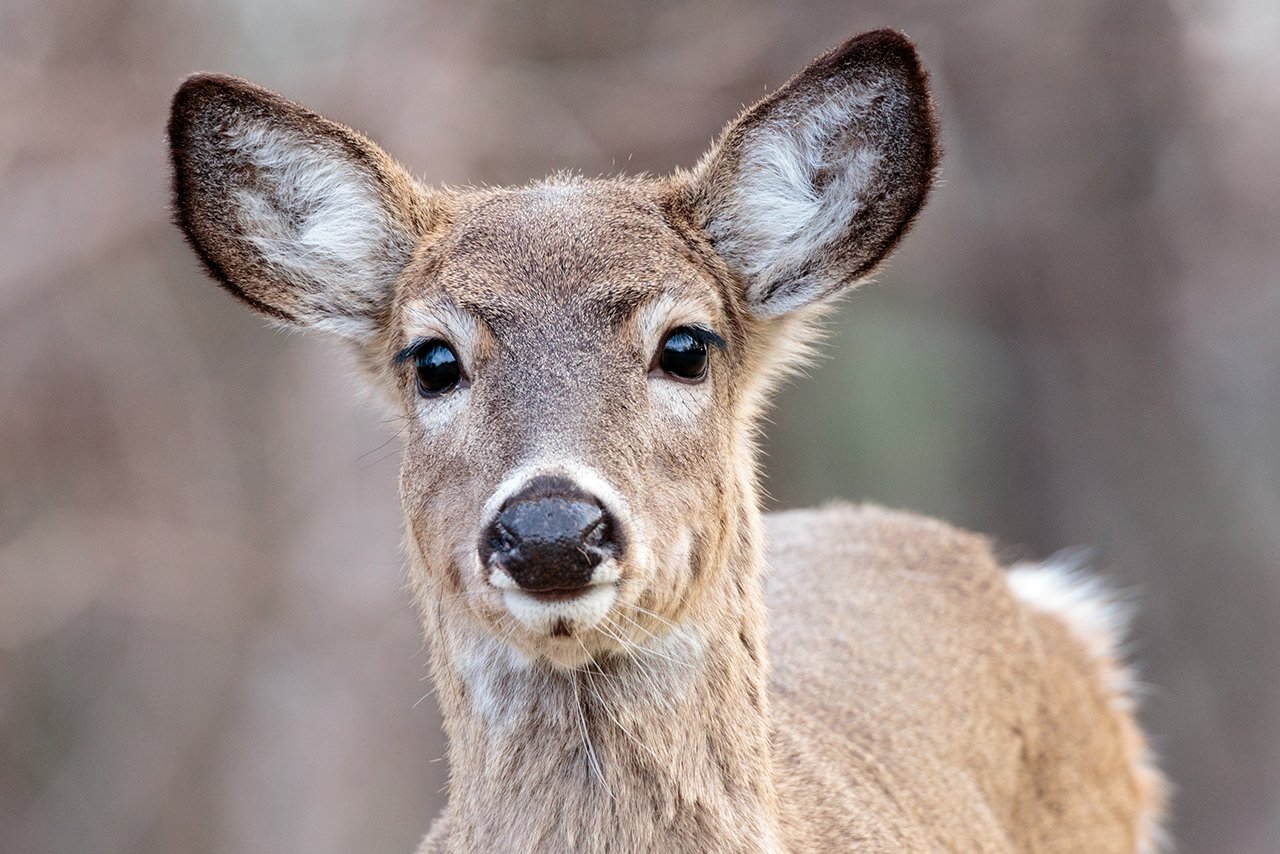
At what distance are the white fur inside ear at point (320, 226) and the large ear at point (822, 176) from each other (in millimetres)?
982

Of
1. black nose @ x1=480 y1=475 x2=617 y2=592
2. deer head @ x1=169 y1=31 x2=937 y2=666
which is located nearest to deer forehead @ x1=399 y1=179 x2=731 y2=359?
deer head @ x1=169 y1=31 x2=937 y2=666

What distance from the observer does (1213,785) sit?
42.2ft

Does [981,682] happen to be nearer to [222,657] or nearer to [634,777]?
[634,777]

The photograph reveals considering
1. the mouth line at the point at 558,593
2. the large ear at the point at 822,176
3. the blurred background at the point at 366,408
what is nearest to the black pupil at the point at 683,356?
the large ear at the point at 822,176

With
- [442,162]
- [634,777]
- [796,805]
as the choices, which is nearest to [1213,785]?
[442,162]

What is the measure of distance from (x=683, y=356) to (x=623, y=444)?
1.37ft

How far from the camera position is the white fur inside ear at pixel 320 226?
15.9 ft

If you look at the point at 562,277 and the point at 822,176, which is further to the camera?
the point at 822,176

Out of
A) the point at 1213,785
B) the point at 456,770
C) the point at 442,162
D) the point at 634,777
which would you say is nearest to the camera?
the point at 634,777

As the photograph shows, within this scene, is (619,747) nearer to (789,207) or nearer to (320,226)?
(789,207)

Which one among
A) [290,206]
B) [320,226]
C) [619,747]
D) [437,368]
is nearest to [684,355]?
[437,368]

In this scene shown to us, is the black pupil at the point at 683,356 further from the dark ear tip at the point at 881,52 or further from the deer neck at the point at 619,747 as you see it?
the dark ear tip at the point at 881,52

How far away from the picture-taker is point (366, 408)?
1136 cm

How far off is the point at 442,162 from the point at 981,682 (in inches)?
274
